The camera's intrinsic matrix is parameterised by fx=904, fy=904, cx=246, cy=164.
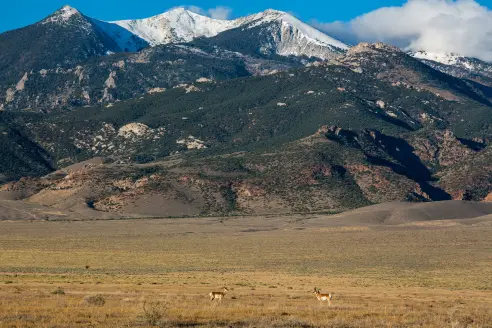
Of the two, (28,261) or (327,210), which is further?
(327,210)

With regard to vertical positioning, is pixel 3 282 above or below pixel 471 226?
below

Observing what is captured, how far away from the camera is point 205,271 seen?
79.1 metres

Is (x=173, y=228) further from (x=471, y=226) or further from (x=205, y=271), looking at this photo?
(x=205, y=271)

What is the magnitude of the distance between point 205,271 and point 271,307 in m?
34.7

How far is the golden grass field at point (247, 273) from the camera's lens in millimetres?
40125

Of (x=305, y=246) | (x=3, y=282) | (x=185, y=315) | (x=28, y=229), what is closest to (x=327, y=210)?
(x=28, y=229)

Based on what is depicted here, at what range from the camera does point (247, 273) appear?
7675 centimetres

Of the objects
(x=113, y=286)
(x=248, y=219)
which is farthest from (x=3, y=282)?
(x=248, y=219)

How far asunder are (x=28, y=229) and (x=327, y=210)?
73997 millimetres

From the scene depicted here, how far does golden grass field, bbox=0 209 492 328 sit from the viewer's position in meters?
40.1

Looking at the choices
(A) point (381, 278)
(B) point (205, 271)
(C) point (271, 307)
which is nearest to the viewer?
(C) point (271, 307)

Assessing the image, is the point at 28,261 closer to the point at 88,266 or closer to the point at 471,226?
the point at 88,266

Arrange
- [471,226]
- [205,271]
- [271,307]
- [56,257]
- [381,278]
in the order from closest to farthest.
→ 1. [271,307]
2. [381,278]
3. [205,271]
4. [56,257]
5. [471,226]

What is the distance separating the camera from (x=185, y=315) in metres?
40.4
